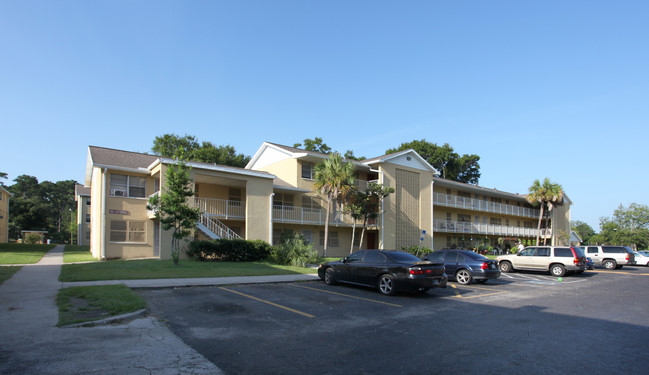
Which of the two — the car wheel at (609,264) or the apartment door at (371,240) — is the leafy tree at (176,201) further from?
the car wheel at (609,264)

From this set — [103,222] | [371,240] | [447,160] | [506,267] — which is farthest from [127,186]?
[447,160]

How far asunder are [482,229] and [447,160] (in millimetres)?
22221

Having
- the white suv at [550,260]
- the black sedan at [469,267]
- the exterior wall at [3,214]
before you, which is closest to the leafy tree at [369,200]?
the white suv at [550,260]

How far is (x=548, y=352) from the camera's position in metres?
6.25

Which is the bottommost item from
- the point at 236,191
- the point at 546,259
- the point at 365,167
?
the point at 546,259

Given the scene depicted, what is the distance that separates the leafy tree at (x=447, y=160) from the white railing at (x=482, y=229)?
1617 centimetres

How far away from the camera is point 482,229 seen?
138 ft

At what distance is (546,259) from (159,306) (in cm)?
1993

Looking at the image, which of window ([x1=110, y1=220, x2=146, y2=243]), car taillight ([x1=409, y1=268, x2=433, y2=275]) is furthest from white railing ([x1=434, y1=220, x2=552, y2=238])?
car taillight ([x1=409, y1=268, x2=433, y2=275])

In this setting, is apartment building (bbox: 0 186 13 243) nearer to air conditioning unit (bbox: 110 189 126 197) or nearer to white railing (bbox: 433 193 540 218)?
air conditioning unit (bbox: 110 189 126 197)

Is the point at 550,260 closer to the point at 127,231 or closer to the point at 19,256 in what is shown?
the point at 127,231

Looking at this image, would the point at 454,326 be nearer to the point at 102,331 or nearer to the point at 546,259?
the point at 102,331

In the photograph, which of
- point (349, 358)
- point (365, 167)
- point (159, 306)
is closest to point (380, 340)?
point (349, 358)

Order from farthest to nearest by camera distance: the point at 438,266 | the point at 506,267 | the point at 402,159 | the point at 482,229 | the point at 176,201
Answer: the point at 482,229 < the point at 402,159 < the point at 506,267 < the point at 176,201 < the point at 438,266
